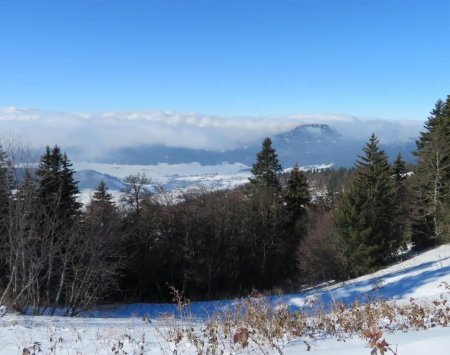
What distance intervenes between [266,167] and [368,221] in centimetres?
1255

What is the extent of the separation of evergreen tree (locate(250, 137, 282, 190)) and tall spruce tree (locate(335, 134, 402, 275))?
8.65 m

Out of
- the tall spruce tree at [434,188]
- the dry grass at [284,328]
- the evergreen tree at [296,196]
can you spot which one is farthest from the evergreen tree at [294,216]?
the dry grass at [284,328]

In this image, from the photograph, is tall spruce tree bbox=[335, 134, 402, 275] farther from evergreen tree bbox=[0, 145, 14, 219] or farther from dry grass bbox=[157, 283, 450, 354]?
dry grass bbox=[157, 283, 450, 354]

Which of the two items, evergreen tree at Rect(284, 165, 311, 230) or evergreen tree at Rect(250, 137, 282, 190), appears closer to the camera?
evergreen tree at Rect(284, 165, 311, 230)

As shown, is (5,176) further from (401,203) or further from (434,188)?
(401,203)

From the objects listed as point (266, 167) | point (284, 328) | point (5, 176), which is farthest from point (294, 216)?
point (284, 328)

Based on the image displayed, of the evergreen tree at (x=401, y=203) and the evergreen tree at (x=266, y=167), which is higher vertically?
the evergreen tree at (x=266, y=167)

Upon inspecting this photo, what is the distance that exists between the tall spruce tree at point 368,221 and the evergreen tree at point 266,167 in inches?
340

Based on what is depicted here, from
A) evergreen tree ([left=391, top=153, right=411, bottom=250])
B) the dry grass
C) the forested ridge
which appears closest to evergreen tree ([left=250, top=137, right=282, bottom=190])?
the forested ridge

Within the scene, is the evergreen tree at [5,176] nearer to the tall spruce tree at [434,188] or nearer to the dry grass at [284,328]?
the dry grass at [284,328]

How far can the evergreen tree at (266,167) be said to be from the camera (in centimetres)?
4116

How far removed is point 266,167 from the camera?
41.5 metres

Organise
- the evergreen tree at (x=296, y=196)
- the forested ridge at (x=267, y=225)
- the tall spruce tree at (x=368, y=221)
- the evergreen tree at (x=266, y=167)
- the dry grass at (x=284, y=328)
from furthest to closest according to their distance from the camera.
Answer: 1. the evergreen tree at (x=266, y=167)
2. the evergreen tree at (x=296, y=196)
3. the forested ridge at (x=267, y=225)
4. the tall spruce tree at (x=368, y=221)
5. the dry grass at (x=284, y=328)

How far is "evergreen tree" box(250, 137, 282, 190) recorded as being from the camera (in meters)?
41.2
